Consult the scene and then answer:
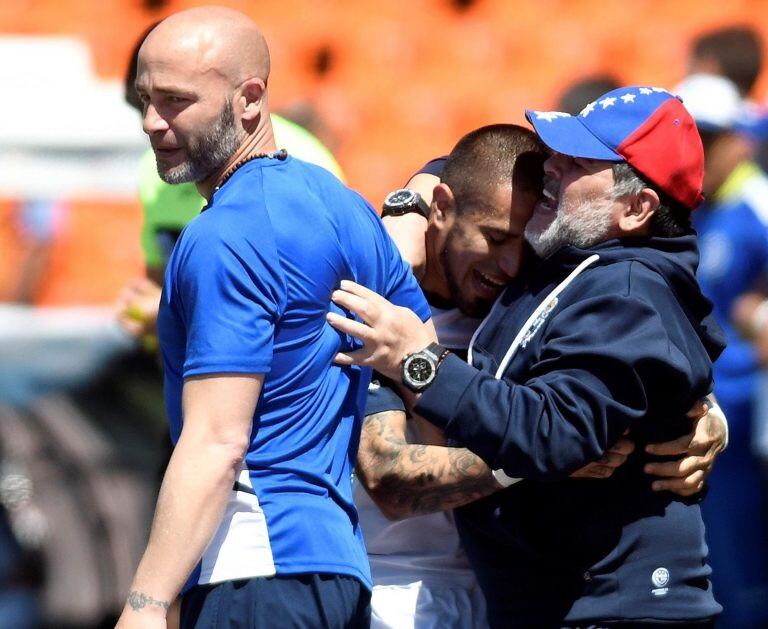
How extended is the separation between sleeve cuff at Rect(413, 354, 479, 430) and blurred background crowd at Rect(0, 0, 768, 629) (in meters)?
1.15

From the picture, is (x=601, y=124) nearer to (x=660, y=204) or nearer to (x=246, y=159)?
(x=660, y=204)

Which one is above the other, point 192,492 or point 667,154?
point 667,154

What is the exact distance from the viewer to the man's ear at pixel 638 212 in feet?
7.34

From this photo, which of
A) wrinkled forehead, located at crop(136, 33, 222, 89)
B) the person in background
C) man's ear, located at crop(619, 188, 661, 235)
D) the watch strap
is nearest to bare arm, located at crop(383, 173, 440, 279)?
the watch strap

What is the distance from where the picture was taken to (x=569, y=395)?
2.02 metres

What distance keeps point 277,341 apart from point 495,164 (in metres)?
0.69

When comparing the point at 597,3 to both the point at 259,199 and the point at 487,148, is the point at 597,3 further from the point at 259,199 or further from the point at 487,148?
the point at 259,199

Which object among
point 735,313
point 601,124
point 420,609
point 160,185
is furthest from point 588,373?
point 735,313

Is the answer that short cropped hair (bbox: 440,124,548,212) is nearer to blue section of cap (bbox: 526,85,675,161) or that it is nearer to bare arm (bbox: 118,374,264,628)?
blue section of cap (bbox: 526,85,675,161)

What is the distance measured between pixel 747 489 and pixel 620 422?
96.6 inches

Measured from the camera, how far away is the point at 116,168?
17.3ft

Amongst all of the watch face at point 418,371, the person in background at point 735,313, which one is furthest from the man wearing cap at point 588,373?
the person in background at point 735,313

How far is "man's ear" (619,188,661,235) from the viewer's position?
2238 mm

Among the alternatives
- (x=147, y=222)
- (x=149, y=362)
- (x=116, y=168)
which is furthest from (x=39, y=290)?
(x=147, y=222)
